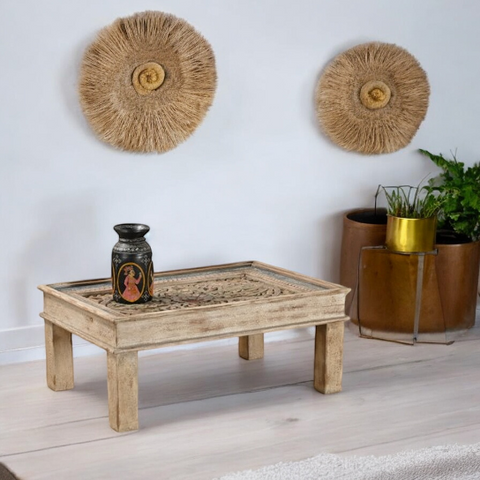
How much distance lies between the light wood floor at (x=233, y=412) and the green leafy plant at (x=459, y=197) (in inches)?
20.1

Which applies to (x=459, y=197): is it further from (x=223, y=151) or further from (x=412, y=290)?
(x=223, y=151)

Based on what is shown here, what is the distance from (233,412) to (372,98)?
1558 mm

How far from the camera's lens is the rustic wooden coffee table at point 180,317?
2580mm

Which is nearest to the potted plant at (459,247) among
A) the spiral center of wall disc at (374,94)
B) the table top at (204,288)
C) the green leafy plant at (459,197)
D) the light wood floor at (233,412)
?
the green leafy plant at (459,197)

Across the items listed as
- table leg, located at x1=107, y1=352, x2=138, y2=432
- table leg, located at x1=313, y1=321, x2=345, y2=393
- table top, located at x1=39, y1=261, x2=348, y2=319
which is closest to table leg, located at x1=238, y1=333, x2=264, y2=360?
table top, located at x1=39, y1=261, x2=348, y2=319

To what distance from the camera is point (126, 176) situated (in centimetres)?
330

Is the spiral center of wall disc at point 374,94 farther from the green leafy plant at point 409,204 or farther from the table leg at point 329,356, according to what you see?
the table leg at point 329,356

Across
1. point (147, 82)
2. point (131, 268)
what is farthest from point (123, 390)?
point (147, 82)

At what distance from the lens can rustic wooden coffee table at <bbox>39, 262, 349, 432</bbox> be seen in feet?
8.46

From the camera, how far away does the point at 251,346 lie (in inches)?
129

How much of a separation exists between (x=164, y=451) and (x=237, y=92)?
1.53 meters

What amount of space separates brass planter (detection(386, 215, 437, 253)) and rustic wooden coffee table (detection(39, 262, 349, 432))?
22.6 inches

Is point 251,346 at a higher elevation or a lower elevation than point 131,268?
lower

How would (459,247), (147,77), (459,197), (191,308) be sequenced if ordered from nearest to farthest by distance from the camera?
(191,308)
(147,77)
(459,247)
(459,197)
